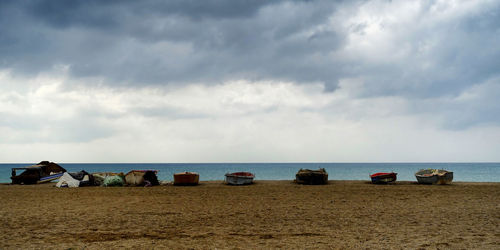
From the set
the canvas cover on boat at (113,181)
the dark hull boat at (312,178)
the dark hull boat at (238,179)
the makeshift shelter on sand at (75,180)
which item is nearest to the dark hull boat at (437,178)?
the dark hull boat at (312,178)

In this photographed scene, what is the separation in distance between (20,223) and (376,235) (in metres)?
12.8

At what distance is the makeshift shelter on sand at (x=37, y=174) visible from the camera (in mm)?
38531

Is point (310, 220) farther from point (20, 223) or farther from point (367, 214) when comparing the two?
point (20, 223)

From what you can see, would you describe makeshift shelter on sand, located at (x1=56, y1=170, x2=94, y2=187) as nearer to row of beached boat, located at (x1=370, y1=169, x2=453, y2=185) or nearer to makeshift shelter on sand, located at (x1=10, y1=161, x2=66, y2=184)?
makeshift shelter on sand, located at (x1=10, y1=161, x2=66, y2=184)

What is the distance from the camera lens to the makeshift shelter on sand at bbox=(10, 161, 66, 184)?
1517 inches

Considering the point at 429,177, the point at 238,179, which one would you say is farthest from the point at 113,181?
the point at 429,177

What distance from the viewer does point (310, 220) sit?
13609 millimetres

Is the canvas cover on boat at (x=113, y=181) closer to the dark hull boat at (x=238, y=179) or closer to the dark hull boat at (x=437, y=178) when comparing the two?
the dark hull boat at (x=238, y=179)

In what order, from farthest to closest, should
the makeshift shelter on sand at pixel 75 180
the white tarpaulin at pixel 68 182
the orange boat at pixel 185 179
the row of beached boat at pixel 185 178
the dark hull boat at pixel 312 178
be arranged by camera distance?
the dark hull boat at pixel 312 178
the orange boat at pixel 185 179
the row of beached boat at pixel 185 178
the makeshift shelter on sand at pixel 75 180
the white tarpaulin at pixel 68 182

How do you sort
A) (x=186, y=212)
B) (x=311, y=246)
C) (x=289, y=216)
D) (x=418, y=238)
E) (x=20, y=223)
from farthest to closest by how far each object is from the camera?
(x=186, y=212), (x=289, y=216), (x=20, y=223), (x=418, y=238), (x=311, y=246)

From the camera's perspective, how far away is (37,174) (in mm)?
39469

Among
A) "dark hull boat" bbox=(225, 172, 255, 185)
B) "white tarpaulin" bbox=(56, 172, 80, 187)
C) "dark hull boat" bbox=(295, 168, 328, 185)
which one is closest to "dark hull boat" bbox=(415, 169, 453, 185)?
"dark hull boat" bbox=(295, 168, 328, 185)

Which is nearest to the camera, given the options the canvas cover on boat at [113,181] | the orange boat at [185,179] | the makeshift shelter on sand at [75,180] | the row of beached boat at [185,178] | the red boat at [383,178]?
the makeshift shelter on sand at [75,180]

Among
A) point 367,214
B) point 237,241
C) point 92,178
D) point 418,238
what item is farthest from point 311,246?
point 92,178
